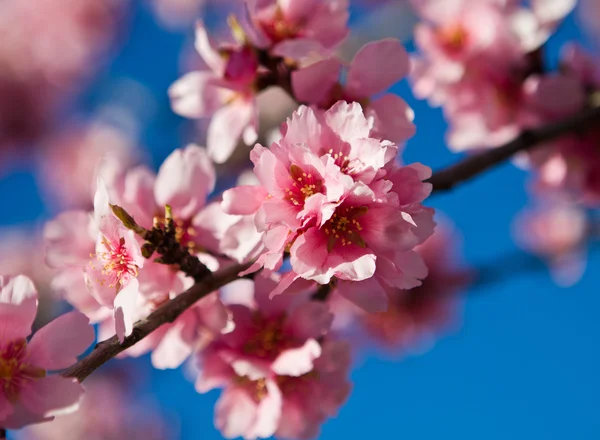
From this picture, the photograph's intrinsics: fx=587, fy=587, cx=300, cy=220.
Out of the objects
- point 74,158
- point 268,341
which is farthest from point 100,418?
point 268,341

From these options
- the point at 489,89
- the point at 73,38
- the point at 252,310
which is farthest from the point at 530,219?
the point at 252,310

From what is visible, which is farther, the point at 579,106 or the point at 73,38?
the point at 73,38

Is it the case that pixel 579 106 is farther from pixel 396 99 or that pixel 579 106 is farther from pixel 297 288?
pixel 297 288

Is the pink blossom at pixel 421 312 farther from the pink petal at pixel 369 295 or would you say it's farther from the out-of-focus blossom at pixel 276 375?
the pink petal at pixel 369 295

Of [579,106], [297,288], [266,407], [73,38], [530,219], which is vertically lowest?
[530,219]

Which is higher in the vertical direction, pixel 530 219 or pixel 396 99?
pixel 396 99

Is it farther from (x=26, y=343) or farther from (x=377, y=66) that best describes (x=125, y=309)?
(x=377, y=66)

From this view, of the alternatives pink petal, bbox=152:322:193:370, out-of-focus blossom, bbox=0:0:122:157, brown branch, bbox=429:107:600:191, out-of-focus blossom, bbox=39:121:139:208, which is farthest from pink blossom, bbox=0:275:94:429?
out-of-focus blossom, bbox=39:121:139:208
